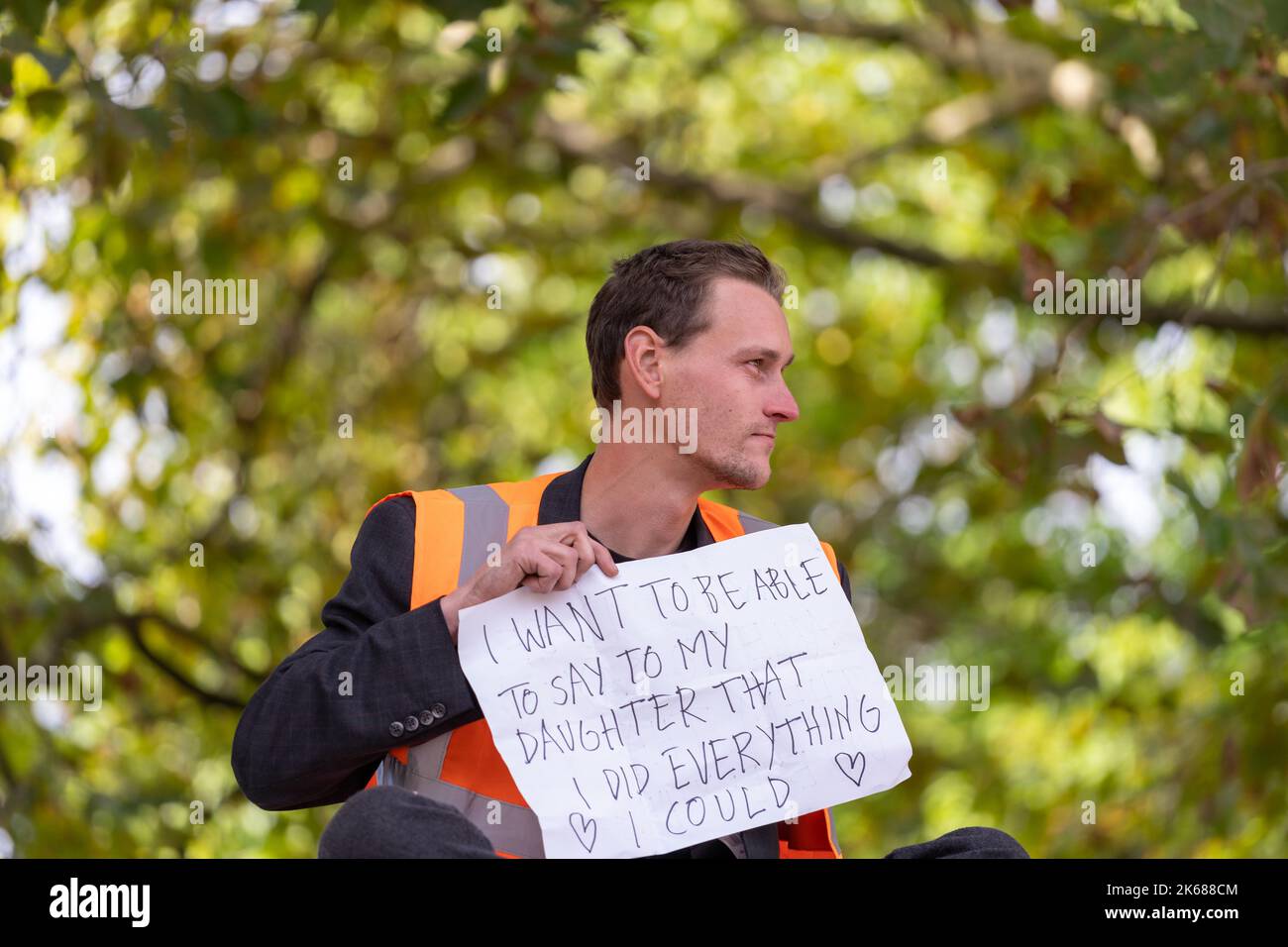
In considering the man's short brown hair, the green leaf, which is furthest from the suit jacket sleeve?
the green leaf

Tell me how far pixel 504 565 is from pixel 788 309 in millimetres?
5270

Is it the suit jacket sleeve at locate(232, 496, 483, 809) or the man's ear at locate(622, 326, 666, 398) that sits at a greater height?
the man's ear at locate(622, 326, 666, 398)

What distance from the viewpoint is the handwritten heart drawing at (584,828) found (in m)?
2.40

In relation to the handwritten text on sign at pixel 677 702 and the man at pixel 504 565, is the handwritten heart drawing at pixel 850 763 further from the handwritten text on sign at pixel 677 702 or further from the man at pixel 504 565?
the man at pixel 504 565

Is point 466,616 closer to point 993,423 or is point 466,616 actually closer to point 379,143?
point 993,423

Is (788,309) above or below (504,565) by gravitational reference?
above

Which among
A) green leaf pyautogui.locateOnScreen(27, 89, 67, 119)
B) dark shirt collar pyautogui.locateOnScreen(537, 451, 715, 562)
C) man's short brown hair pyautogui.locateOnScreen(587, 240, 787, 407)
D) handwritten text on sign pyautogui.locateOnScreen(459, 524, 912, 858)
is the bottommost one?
handwritten text on sign pyautogui.locateOnScreen(459, 524, 912, 858)

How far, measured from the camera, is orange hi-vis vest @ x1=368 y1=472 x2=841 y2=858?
2559 millimetres

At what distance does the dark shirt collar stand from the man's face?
0.47 ft

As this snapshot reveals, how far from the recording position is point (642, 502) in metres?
2.92

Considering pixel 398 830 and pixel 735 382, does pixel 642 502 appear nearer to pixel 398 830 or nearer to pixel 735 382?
pixel 735 382

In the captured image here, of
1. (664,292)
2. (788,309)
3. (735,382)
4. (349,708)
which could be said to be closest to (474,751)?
(349,708)

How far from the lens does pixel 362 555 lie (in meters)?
2.73

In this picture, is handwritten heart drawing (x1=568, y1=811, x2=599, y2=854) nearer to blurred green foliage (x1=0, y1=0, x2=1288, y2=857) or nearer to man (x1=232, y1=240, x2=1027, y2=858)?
man (x1=232, y1=240, x2=1027, y2=858)
